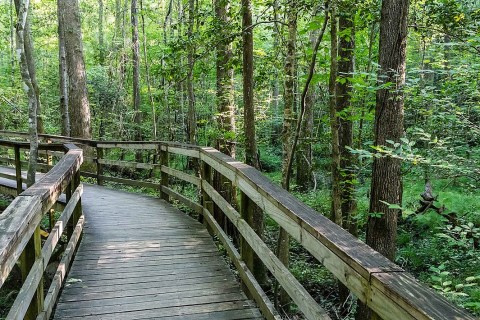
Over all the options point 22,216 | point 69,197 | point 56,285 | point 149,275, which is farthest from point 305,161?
point 22,216

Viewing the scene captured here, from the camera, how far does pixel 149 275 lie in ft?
14.7

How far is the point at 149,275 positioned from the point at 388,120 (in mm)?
3427

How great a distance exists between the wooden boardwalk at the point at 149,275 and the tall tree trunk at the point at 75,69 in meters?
6.97

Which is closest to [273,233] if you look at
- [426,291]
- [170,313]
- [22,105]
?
[170,313]

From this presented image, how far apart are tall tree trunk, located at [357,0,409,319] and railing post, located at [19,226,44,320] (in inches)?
150

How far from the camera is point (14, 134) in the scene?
12.4m

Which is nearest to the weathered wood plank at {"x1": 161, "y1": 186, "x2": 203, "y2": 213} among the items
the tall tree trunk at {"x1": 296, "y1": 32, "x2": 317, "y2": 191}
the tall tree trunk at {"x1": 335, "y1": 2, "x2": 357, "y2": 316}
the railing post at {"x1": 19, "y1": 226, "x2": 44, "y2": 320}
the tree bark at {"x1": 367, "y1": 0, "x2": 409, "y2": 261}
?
the tree bark at {"x1": 367, "y1": 0, "x2": 409, "y2": 261}

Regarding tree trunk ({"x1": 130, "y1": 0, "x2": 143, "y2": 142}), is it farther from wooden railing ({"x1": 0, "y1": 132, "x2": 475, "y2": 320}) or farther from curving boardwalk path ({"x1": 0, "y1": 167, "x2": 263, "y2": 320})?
wooden railing ({"x1": 0, "y1": 132, "x2": 475, "y2": 320})

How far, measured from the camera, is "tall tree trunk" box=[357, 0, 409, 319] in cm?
509

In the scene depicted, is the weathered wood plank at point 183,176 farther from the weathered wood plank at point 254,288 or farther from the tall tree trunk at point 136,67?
the tall tree trunk at point 136,67

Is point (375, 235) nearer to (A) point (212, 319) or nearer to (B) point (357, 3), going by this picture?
(A) point (212, 319)

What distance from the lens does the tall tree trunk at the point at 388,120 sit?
16.7 feet

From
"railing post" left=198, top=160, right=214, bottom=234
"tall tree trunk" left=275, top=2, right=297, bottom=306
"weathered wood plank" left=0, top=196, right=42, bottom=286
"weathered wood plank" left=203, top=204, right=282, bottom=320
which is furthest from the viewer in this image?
"tall tree trunk" left=275, top=2, right=297, bottom=306

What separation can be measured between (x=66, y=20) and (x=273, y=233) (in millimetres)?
8623
